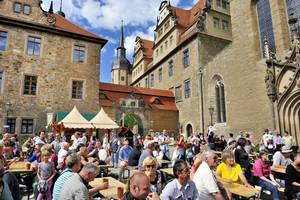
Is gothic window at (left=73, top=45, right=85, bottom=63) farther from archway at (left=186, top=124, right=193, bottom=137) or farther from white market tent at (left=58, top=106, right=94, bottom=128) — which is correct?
archway at (left=186, top=124, right=193, bottom=137)

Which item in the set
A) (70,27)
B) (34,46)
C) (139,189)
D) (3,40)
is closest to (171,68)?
(70,27)

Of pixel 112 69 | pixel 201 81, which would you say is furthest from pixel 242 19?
pixel 112 69

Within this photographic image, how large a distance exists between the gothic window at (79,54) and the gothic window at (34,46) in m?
2.71

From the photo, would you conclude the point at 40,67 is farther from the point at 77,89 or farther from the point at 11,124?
the point at 11,124

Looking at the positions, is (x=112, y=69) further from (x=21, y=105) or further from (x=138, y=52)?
(x=21, y=105)

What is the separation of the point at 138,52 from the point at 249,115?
28749 millimetres

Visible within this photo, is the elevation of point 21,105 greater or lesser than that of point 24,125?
greater

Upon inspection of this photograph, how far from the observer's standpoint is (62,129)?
1291 centimetres

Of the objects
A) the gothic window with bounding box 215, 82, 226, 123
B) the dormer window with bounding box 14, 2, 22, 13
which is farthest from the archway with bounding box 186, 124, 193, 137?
the dormer window with bounding box 14, 2, 22, 13

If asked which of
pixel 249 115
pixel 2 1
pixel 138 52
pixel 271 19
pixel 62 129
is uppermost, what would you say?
pixel 138 52

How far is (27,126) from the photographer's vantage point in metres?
16.5

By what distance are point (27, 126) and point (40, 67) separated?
4.62m

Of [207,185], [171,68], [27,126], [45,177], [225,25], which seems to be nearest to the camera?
[207,185]

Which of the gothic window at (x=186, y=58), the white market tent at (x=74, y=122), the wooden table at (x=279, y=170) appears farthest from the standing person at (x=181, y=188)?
the gothic window at (x=186, y=58)
